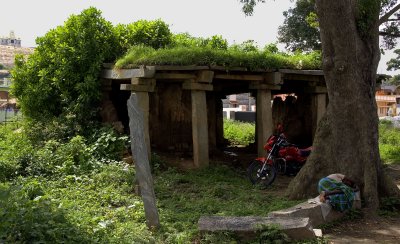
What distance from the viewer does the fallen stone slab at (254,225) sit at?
18.8 ft

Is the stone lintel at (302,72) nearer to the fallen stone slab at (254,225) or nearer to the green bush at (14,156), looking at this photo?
the green bush at (14,156)

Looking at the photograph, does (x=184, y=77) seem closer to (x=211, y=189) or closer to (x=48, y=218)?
(x=211, y=189)

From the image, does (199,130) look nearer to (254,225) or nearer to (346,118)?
(346,118)

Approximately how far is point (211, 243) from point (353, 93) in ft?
12.5

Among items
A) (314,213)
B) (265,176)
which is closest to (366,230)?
(314,213)

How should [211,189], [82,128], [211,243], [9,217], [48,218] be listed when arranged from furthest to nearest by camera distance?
[82,128] < [211,189] < [211,243] < [48,218] < [9,217]

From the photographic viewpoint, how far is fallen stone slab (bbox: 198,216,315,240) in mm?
5723

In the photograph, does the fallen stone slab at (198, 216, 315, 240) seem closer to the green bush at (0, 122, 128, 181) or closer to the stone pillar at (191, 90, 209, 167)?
the green bush at (0, 122, 128, 181)

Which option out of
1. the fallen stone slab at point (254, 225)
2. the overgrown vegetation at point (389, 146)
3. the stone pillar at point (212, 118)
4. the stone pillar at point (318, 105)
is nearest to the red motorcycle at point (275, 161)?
the stone pillar at point (318, 105)

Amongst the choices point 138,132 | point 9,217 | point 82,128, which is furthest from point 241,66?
point 9,217

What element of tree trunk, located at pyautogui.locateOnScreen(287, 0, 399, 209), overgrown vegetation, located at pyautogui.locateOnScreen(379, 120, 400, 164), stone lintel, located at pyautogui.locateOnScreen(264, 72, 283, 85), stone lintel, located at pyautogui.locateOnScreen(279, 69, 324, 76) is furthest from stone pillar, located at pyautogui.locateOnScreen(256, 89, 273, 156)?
overgrown vegetation, located at pyautogui.locateOnScreen(379, 120, 400, 164)

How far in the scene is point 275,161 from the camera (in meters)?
10.6

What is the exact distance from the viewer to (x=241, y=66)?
11.2m

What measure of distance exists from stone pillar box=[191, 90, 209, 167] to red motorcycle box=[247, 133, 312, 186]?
1172 millimetres
